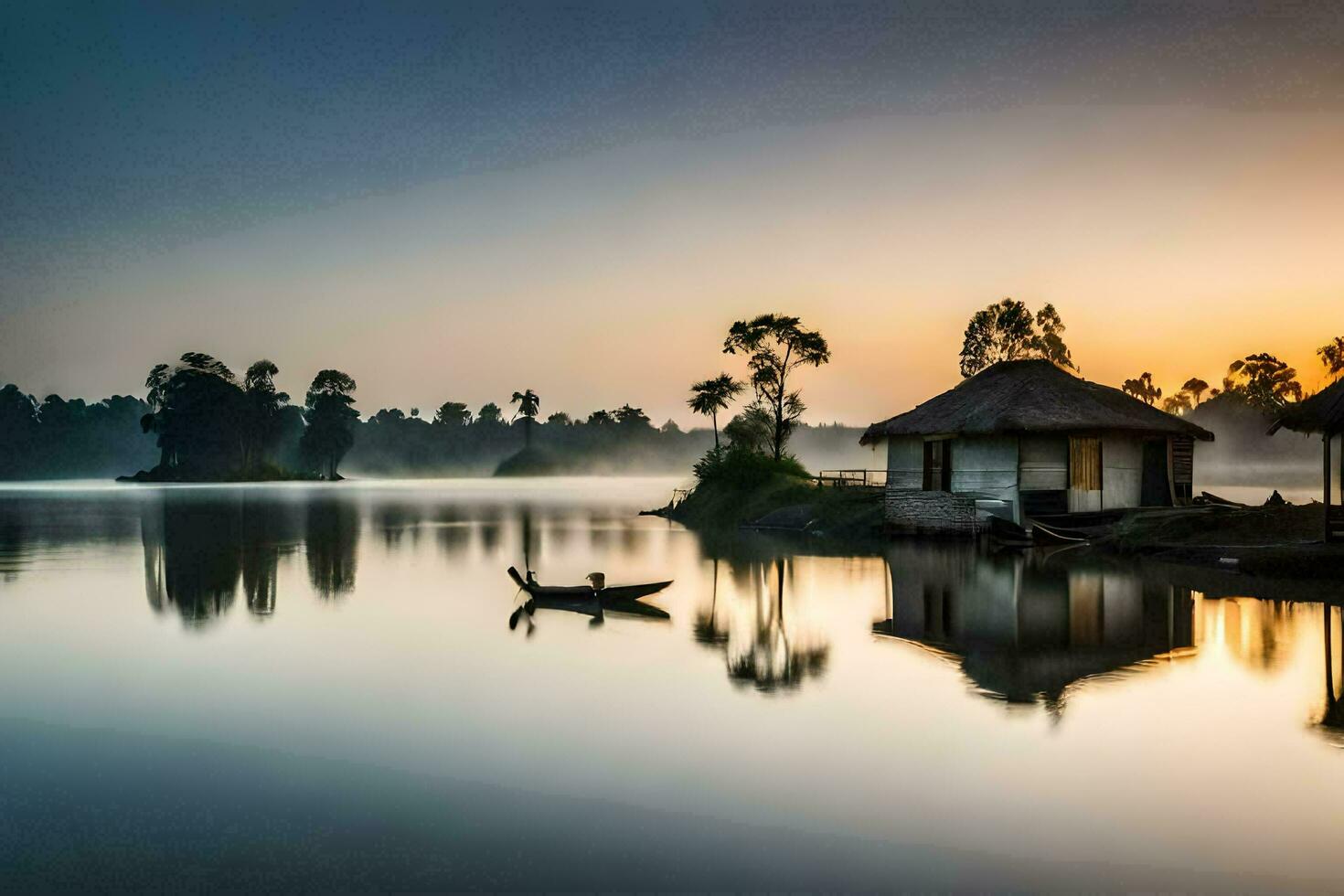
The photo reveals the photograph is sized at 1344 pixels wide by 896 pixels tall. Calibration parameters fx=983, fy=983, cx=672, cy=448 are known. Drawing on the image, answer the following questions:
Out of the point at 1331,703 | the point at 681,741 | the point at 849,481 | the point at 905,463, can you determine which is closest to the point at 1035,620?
the point at 1331,703

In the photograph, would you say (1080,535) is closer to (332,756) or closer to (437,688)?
(437,688)

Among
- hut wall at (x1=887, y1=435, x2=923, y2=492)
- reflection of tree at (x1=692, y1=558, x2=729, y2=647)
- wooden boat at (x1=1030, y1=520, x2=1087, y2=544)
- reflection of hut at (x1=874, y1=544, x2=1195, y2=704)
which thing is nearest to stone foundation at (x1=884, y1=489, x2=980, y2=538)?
hut wall at (x1=887, y1=435, x2=923, y2=492)

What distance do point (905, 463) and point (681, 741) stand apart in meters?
30.8

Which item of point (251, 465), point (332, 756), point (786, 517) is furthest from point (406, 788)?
point (251, 465)

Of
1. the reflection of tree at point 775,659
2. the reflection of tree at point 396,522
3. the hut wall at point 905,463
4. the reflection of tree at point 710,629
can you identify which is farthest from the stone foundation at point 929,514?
the reflection of tree at point 396,522

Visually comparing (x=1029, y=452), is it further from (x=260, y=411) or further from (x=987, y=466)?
(x=260, y=411)

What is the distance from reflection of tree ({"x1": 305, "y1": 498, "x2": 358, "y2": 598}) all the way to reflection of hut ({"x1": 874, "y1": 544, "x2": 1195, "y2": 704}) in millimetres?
14606

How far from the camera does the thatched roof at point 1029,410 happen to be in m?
34.5

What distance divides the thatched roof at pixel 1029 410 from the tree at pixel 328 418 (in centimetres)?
13744

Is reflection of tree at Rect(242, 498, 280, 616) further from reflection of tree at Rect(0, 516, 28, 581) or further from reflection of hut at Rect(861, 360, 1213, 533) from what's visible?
reflection of hut at Rect(861, 360, 1213, 533)

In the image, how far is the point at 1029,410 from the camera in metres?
35.2

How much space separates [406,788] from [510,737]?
198cm

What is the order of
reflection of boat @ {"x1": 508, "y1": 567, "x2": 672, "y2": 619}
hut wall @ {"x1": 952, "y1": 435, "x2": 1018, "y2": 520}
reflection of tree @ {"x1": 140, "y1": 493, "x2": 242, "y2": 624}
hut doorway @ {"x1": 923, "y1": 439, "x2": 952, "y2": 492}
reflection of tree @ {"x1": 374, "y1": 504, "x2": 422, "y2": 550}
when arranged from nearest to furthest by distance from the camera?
reflection of boat @ {"x1": 508, "y1": 567, "x2": 672, "y2": 619} → reflection of tree @ {"x1": 140, "y1": 493, "x2": 242, "y2": 624} → hut wall @ {"x1": 952, "y1": 435, "x2": 1018, "y2": 520} → hut doorway @ {"x1": 923, "y1": 439, "x2": 952, "y2": 492} → reflection of tree @ {"x1": 374, "y1": 504, "x2": 422, "y2": 550}

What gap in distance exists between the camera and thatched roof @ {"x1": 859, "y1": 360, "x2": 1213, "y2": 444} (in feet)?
113
